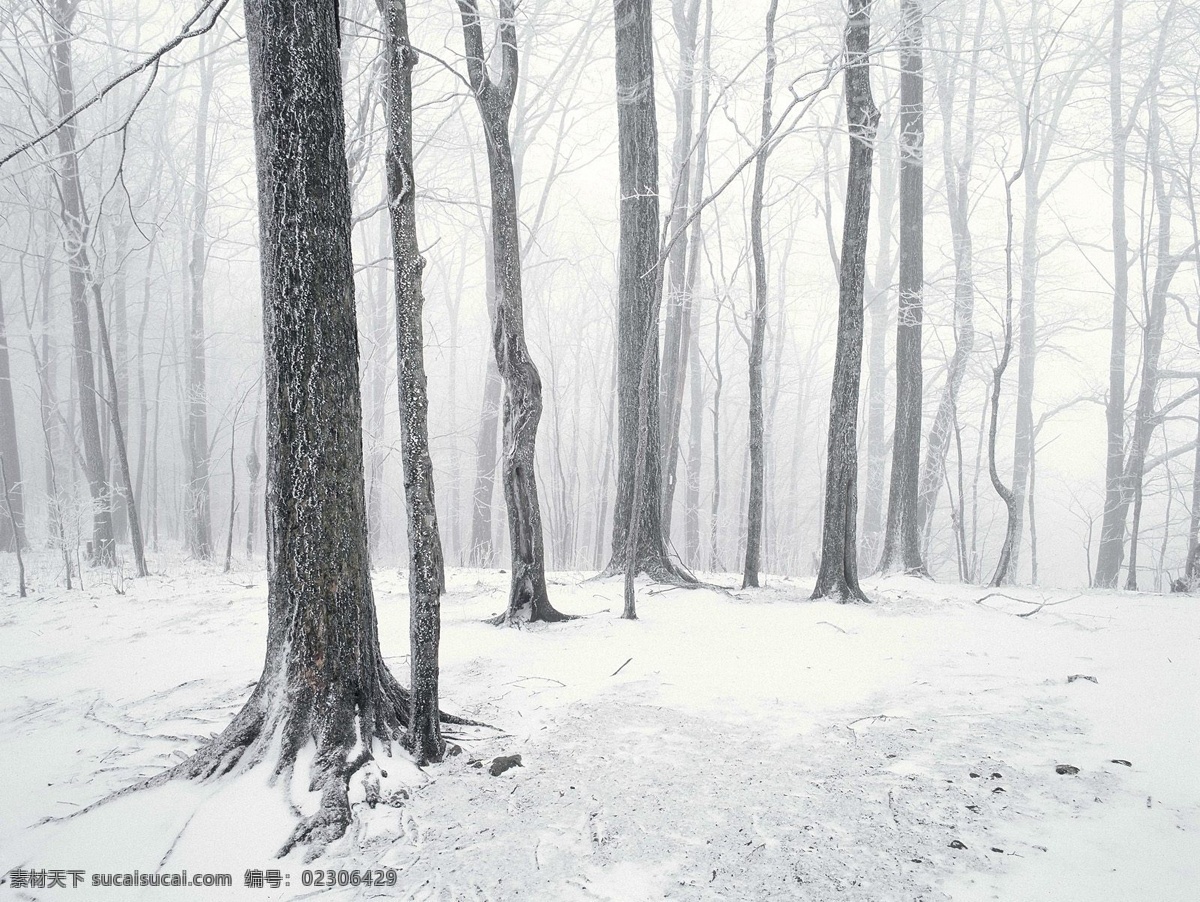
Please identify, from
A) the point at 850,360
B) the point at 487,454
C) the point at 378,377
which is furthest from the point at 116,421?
the point at 850,360

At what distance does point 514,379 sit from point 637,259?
2.33m

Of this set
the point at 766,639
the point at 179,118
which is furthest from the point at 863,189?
the point at 179,118

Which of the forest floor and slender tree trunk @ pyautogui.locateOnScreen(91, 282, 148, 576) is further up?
slender tree trunk @ pyautogui.locateOnScreen(91, 282, 148, 576)

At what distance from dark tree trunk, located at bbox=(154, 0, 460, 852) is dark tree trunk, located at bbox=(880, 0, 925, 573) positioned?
23.1ft

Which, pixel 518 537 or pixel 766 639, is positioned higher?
pixel 518 537

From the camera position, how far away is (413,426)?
265cm

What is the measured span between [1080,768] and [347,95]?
34.9 ft

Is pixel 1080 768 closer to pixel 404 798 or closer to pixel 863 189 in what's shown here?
pixel 404 798

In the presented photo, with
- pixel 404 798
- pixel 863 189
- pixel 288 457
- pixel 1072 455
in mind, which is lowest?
pixel 1072 455

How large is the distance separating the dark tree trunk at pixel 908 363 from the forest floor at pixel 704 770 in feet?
10.6

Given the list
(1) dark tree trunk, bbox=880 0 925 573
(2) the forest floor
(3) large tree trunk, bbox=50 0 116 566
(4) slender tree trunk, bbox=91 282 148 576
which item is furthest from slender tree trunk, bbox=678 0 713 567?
(3) large tree trunk, bbox=50 0 116 566

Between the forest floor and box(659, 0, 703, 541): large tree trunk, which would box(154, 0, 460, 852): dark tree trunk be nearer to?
the forest floor

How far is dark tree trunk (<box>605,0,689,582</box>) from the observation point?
6.27 metres

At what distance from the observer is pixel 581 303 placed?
78.6ft
